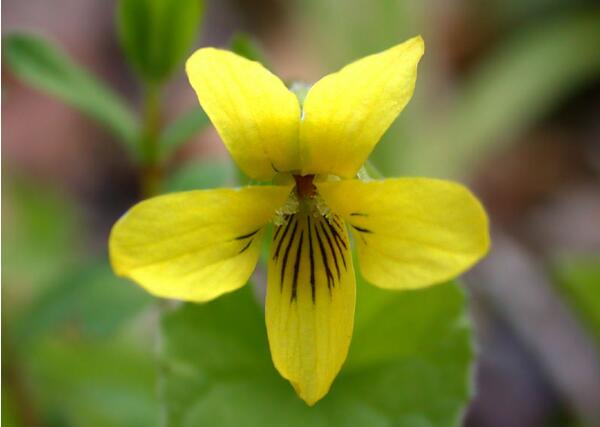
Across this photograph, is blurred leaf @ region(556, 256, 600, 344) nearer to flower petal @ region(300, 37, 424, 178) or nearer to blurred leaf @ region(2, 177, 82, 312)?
flower petal @ region(300, 37, 424, 178)

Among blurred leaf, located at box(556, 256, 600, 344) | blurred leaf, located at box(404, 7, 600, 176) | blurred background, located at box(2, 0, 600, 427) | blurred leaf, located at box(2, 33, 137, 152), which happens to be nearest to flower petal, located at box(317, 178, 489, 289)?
blurred leaf, located at box(2, 33, 137, 152)

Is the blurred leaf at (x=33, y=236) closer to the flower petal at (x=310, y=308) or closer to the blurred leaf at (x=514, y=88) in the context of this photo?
the blurred leaf at (x=514, y=88)

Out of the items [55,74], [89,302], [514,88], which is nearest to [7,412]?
[89,302]

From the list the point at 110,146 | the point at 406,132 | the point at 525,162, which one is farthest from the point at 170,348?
the point at 525,162

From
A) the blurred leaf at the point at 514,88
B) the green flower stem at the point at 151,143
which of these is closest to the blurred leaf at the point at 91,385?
the green flower stem at the point at 151,143

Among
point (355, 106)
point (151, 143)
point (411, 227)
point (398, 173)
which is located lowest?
point (398, 173)

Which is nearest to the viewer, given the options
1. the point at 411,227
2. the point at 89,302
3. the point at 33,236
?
the point at 411,227

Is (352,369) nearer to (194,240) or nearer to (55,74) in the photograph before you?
(194,240)
